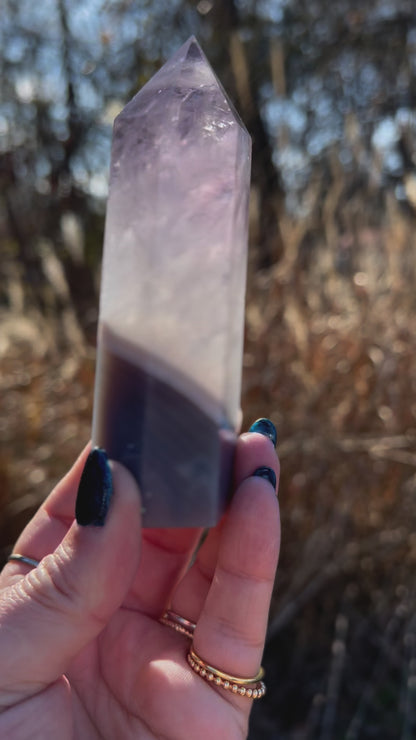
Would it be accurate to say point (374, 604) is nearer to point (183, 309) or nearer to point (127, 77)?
point (183, 309)

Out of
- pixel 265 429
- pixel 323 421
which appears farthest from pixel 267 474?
pixel 323 421

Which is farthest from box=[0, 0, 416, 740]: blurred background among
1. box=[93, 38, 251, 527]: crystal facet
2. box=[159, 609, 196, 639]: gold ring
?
box=[93, 38, 251, 527]: crystal facet

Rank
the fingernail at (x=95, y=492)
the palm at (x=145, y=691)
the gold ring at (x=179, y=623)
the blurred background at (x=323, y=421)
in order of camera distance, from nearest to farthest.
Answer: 1. the fingernail at (x=95, y=492)
2. the palm at (x=145, y=691)
3. the gold ring at (x=179, y=623)
4. the blurred background at (x=323, y=421)

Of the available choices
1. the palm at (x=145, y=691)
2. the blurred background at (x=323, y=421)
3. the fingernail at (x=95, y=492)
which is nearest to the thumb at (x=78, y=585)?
the fingernail at (x=95, y=492)

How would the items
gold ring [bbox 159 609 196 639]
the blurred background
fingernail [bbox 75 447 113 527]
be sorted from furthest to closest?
the blurred background, gold ring [bbox 159 609 196 639], fingernail [bbox 75 447 113 527]

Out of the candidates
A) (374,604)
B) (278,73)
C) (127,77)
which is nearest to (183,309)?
(374,604)

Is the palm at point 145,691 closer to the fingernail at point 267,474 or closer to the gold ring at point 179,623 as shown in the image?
the gold ring at point 179,623

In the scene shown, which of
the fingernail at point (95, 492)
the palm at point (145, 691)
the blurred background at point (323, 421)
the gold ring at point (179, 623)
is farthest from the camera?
the blurred background at point (323, 421)

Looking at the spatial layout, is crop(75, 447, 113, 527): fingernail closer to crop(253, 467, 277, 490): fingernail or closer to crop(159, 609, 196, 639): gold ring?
crop(253, 467, 277, 490): fingernail

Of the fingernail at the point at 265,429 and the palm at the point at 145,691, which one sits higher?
the fingernail at the point at 265,429
